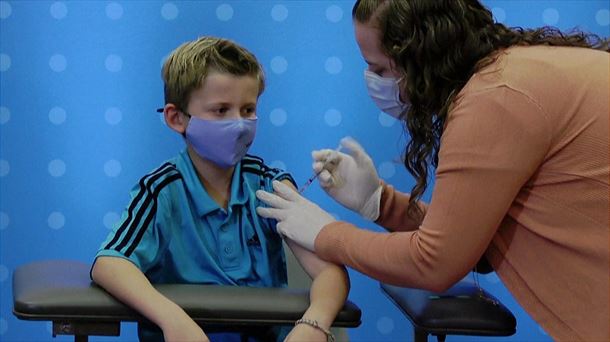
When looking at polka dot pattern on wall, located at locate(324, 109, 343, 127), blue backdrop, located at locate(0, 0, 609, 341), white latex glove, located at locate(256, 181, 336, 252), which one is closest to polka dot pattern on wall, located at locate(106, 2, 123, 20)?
blue backdrop, located at locate(0, 0, 609, 341)

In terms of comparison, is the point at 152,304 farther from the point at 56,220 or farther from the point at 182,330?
the point at 56,220

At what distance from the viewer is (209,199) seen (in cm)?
165

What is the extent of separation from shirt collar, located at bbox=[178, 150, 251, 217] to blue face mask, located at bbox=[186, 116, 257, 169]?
0.04 metres

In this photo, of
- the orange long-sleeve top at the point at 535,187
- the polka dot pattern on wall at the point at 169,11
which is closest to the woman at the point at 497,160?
the orange long-sleeve top at the point at 535,187

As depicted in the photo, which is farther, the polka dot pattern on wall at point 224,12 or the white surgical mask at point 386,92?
the polka dot pattern on wall at point 224,12

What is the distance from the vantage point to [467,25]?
1501mm

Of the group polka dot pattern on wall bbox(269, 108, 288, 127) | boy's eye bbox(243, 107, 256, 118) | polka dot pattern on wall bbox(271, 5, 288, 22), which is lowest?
polka dot pattern on wall bbox(269, 108, 288, 127)

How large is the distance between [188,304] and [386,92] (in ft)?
1.91

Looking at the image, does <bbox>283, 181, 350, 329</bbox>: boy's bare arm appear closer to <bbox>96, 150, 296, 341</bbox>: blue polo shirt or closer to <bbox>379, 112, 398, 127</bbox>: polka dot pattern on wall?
<bbox>96, 150, 296, 341</bbox>: blue polo shirt

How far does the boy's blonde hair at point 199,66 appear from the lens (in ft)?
5.53

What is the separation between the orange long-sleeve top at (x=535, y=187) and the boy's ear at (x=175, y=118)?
1.74 feet

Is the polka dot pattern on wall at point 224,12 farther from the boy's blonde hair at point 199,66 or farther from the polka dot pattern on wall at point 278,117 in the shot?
the boy's blonde hair at point 199,66

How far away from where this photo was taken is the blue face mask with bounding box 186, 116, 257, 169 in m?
1.65

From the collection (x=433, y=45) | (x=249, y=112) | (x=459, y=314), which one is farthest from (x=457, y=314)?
(x=249, y=112)
